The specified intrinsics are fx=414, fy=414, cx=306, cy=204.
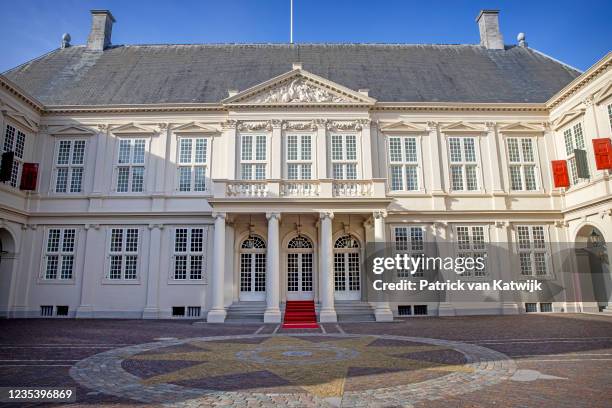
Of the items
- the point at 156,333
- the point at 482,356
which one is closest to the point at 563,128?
the point at 482,356

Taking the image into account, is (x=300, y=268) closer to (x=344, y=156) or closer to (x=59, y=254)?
(x=344, y=156)

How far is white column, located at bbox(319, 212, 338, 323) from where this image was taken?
18.6 metres

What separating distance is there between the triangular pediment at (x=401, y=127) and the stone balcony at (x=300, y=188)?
14.1ft

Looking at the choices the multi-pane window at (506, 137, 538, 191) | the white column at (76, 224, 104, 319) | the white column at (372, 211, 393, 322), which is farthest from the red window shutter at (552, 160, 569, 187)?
the white column at (76, 224, 104, 319)

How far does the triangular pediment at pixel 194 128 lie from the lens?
886 inches

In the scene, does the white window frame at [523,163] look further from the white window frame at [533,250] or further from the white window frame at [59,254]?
the white window frame at [59,254]

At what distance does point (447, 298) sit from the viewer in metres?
21.3

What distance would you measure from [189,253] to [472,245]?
14816 millimetres

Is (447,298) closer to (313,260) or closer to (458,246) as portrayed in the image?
(458,246)

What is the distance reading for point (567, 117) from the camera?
21.4 m

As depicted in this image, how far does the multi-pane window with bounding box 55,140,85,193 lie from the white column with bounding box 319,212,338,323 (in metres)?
13.5

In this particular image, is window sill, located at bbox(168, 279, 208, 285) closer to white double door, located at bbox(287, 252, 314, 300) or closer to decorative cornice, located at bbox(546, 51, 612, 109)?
white double door, located at bbox(287, 252, 314, 300)

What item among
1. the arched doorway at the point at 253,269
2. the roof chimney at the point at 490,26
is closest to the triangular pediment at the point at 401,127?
the arched doorway at the point at 253,269

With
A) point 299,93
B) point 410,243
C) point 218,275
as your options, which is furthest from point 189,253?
point 410,243
